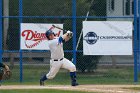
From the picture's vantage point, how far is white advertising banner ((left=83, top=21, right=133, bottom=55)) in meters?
22.8

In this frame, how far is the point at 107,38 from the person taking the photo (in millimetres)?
22875

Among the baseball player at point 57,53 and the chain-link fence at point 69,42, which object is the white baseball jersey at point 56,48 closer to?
the baseball player at point 57,53

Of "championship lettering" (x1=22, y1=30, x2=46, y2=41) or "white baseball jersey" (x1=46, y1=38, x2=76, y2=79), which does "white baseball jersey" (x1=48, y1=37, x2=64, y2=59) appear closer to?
"white baseball jersey" (x1=46, y1=38, x2=76, y2=79)

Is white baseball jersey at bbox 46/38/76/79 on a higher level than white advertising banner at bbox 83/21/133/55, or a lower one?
lower

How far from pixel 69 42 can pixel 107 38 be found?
2.43 meters

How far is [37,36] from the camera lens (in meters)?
22.9

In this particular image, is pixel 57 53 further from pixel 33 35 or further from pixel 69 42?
pixel 69 42

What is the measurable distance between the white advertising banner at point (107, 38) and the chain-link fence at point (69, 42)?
306 mm

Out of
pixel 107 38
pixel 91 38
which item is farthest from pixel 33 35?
pixel 107 38

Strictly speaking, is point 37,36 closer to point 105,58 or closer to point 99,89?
point 99,89

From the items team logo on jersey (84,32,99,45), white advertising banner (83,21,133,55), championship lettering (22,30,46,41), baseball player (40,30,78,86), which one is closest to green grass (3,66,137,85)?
white advertising banner (83,21,133,55)

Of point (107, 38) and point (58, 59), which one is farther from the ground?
point (107, 38)

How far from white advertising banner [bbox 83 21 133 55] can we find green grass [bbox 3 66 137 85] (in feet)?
3.97

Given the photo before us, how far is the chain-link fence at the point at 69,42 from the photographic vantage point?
2289 cm
